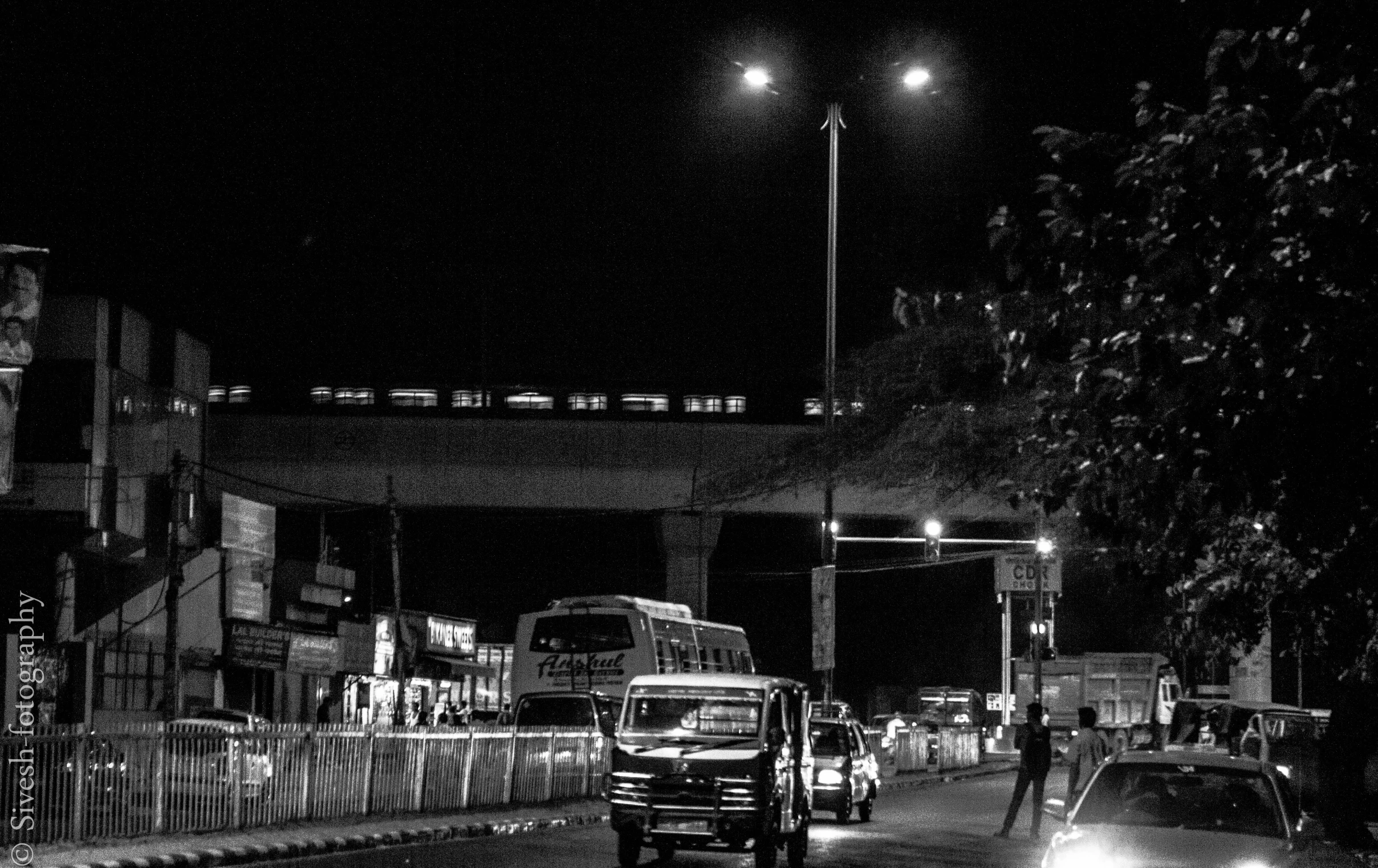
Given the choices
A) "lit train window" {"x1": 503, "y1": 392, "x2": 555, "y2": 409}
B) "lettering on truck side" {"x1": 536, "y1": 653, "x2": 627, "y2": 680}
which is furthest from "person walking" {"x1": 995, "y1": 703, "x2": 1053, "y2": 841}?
"lit train window" {"x1": 503, "y1": 392, "x2": 555, "y2": 409}

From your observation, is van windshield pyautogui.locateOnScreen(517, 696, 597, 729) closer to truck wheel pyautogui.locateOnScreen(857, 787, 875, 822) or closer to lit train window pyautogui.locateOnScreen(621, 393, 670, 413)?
truck wheel pyautogui.locateOnScreen(857, 787, 875, 822)

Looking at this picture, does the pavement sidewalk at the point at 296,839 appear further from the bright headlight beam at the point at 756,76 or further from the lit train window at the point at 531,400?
the lit train window at the point at 531,400

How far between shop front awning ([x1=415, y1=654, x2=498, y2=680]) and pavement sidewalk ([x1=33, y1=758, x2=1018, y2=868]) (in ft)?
123

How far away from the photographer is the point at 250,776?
67.4ft

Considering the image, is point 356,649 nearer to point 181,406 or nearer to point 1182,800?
point 181,406

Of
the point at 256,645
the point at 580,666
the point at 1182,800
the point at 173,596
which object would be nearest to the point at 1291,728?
the point at 580,666

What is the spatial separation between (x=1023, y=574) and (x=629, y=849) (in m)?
27.7

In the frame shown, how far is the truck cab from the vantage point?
17.7 meters

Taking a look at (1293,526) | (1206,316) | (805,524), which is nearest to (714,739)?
(1293,526)

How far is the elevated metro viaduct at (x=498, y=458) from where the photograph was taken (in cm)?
5072

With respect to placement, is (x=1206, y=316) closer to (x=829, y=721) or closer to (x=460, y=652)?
(x=829, y=721)

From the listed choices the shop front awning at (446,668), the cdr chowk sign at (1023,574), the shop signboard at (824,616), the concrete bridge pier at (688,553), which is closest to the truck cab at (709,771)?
the shop signboard at (824,616)

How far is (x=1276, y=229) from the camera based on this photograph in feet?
27.9

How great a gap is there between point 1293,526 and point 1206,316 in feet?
5.89
